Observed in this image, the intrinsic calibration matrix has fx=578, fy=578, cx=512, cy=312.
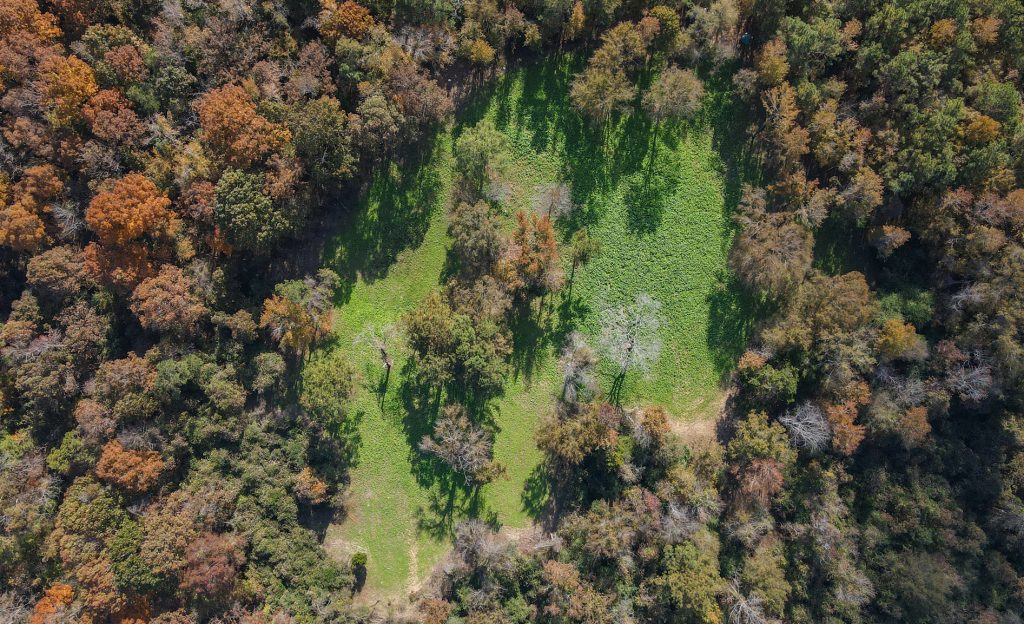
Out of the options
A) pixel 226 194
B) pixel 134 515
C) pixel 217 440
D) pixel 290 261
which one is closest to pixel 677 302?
pixel 290 261

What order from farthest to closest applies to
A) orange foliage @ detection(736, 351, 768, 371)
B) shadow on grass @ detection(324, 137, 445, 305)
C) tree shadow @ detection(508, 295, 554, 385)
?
shadow on grass @ detection(324, 137, 445, 305) < tree shadow @ detection(508, 295, 554, 385) < orange foliage @ detection(736, 351, 768, 371)

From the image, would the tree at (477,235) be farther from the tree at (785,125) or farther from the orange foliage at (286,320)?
the tree at (785,125)

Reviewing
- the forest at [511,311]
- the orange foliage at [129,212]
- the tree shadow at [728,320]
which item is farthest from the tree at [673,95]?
the orange foliage at [129,212]

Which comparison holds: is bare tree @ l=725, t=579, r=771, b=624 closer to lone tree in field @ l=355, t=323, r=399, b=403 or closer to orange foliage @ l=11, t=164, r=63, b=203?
lone tree in field @ l=355, t=323, r=399, b=403

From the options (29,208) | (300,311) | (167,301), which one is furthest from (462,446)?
(29,208)

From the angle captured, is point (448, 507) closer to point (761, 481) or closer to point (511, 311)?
point (511, 311)

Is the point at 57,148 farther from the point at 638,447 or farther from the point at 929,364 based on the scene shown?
the point at 929,364

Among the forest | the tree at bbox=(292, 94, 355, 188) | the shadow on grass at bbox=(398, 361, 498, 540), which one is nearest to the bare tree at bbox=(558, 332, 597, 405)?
the forest

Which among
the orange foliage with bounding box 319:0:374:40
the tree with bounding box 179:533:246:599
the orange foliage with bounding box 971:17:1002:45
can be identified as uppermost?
the orange foliage with bounding box 971:17:1002:45
